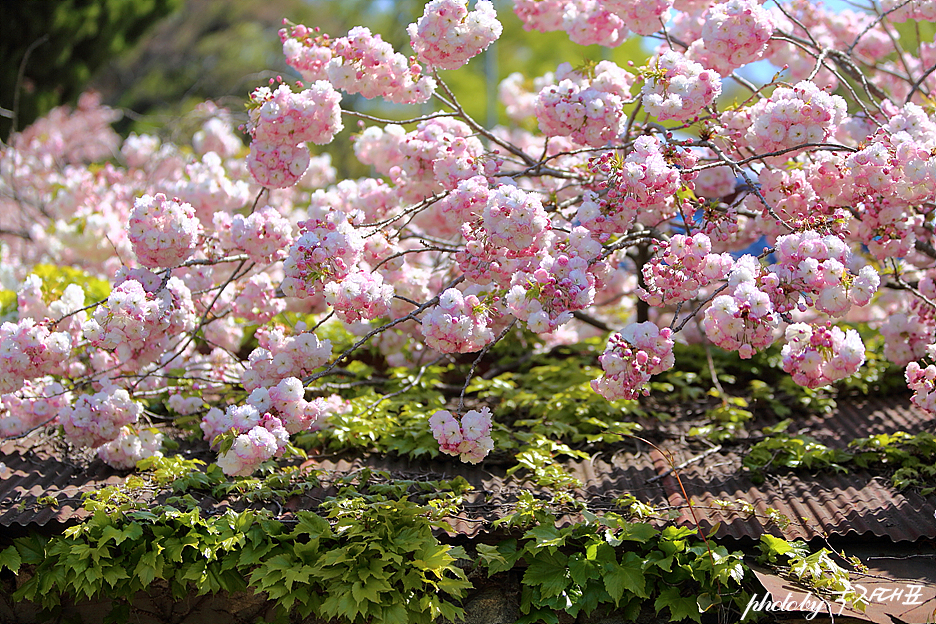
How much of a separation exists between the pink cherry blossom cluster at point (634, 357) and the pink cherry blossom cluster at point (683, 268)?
0.58ft

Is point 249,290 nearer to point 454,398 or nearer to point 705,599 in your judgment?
point 454,398

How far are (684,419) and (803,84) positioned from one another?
5.66ft

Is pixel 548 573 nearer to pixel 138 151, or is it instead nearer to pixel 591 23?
pixel 591 23

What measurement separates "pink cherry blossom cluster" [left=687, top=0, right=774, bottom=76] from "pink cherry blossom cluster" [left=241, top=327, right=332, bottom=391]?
1.81 metres

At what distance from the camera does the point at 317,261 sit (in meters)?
2.56

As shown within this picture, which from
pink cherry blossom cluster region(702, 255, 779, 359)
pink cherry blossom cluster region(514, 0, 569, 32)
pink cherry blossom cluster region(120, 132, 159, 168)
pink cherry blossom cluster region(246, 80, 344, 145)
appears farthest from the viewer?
pink cherry blossom cluster region(120, 132, 159, 168)

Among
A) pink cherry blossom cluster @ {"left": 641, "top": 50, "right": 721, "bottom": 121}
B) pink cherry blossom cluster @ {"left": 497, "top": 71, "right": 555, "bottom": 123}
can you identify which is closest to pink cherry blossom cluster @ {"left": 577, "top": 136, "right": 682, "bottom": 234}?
pink cherry blossom cluster @ {"left": 641, "top": 50, "right": 721, "bottom": 121}

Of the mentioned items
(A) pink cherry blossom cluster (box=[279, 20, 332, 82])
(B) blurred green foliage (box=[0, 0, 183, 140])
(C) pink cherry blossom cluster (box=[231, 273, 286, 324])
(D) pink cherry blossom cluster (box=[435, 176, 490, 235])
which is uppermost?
(B) blurred green foliage (box=[0, 0, 183, 140])

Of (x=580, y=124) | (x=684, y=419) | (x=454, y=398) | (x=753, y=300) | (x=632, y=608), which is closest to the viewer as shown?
(x=753, y=300)

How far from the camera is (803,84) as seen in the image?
2658mm

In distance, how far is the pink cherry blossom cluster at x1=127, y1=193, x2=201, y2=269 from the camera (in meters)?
2.74

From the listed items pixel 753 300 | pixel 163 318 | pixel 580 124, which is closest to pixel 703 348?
pixel 580 124

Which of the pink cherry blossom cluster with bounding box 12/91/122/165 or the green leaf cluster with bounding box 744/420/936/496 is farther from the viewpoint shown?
the pink cherry blossom cluster with bounding box 12/91/122/165

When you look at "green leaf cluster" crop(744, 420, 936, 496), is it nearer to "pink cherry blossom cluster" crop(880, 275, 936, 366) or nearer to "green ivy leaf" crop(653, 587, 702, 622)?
"pink cherry blossom cluster" crop(880, 275, 936, 366)
